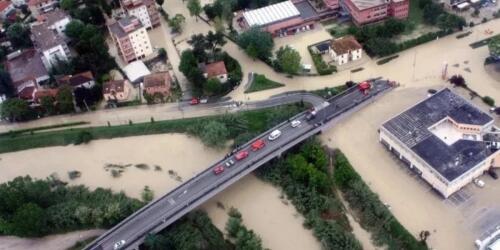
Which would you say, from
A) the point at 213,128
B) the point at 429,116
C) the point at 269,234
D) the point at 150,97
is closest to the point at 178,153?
the point at 213,128

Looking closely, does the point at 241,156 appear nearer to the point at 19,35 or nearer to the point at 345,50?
the point at 345,50

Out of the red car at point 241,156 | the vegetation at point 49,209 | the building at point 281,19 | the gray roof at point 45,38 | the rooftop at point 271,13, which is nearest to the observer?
the vegetation at point 49,209

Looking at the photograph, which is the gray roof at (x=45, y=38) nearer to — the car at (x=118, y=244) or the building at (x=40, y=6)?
the building at (x=40, y=6)

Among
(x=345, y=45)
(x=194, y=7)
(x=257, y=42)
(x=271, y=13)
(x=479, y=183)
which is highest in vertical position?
(x=194, y=7)

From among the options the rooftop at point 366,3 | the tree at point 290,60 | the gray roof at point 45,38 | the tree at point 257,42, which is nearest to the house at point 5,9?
the gray roof at point 45,38

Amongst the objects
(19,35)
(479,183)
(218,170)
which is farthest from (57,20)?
(479,183)

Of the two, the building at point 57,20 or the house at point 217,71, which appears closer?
the house at point 217,71

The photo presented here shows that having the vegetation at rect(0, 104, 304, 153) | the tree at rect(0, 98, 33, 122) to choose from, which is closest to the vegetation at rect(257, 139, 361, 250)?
the vegetation at rect(0, 104, 304, 153)
